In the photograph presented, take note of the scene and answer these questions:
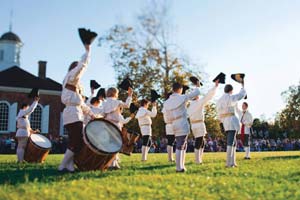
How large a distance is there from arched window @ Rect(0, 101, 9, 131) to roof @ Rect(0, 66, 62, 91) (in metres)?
2.32

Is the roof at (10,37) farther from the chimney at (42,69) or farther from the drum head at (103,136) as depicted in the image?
the drum head at (103,136)

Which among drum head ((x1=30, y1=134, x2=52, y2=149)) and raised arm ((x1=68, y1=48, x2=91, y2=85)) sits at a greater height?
raised arm ((x1=68, y1=48, x2=91, y2=85))

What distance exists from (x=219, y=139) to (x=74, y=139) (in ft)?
125

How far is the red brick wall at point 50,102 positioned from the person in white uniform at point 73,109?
137 ft

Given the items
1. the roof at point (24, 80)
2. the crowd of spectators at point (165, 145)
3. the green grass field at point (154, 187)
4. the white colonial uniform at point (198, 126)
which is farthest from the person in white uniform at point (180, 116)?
the roof at point (24, 80)

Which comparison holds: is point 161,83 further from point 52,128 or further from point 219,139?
point 52,128

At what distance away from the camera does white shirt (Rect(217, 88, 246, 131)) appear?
38.2ft

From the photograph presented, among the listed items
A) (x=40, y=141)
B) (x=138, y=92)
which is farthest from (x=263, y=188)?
(x=138, y=92)

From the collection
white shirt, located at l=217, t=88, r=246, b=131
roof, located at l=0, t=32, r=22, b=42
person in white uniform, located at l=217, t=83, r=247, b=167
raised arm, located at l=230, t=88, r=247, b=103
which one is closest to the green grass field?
person in white uniform, located at l=217, t=83, r=247, b=167

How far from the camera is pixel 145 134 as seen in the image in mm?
16438

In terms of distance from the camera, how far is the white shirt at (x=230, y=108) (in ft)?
38.2

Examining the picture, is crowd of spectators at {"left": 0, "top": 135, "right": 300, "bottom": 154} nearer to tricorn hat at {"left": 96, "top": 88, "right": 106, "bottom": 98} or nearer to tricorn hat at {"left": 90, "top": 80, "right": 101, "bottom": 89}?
tricorn hat at {"left": 96, "top": 88, "right": 106, "bottom": 98}

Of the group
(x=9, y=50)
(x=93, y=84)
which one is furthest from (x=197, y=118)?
(x=9, y=50)

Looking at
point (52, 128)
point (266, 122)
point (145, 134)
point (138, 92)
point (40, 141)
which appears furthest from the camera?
point (266, 122)
